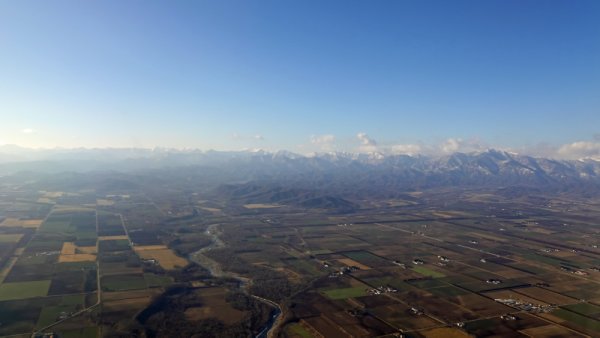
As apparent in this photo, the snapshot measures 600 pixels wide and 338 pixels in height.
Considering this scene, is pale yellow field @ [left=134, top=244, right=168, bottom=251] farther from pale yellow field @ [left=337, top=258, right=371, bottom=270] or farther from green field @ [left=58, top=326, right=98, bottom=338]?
green field @ [left=58, top=326, right=98, bottom=338]

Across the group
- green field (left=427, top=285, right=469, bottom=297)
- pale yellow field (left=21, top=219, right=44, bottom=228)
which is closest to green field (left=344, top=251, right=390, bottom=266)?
green field (left=427, top=285, right=469, bottom=297)

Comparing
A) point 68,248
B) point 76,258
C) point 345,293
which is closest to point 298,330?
point 345,293

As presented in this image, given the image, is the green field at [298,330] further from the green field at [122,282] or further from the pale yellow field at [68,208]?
the pale yellow field at [68,208]

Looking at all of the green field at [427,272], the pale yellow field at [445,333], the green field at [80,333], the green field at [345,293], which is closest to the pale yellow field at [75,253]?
the green field at [80,333]

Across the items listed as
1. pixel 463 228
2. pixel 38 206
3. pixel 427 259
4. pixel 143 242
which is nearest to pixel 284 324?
pixel 427 259

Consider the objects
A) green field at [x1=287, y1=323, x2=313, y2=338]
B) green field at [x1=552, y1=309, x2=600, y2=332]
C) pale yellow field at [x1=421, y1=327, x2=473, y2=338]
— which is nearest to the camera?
green field at [x1=287, y1=323, x2=313, y2=338]
